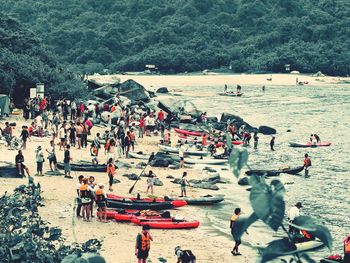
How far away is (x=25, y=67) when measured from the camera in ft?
135

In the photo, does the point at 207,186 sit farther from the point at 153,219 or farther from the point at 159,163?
the point at 153,219

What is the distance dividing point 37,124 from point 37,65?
542 inches

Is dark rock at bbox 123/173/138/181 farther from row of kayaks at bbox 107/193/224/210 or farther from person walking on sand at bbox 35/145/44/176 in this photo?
row of kayaks at bbox 107/193/224/210

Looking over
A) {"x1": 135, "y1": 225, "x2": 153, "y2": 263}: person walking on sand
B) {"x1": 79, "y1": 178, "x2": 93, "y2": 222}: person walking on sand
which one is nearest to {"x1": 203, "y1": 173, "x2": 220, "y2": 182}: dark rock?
{"x1": 79, "y1": 178, "x2": 93, "y2": 222}: person walking on sand

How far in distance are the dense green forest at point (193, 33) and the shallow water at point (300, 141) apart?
727 inches

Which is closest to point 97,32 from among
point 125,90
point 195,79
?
point 195,79

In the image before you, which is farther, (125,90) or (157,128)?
(125,90)

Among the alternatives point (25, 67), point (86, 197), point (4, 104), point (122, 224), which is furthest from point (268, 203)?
point (25, 67)

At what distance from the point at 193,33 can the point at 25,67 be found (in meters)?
66.4

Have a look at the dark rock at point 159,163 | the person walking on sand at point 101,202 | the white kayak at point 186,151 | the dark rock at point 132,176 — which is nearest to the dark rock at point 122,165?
the dark rock at point 159,163

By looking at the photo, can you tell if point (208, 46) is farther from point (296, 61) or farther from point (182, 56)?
point (296, 61)

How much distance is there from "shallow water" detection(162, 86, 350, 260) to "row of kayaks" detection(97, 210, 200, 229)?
36.5 inches

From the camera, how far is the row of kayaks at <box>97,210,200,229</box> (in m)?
18.9

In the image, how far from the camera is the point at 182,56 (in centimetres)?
9538
